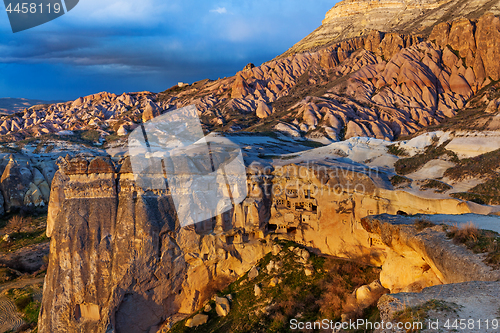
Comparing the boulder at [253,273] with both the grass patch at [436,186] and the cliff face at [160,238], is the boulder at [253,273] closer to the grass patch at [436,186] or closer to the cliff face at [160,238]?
the cliff face at [160,238]

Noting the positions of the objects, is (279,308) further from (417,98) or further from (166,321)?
(417,98)

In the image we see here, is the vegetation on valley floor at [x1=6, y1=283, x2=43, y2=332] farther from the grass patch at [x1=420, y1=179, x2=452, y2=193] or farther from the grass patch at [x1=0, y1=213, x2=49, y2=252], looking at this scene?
the grass patch at [x1=420, y1=179, x2=452, y2=193]

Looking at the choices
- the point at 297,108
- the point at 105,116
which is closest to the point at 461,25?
the point at 297,108

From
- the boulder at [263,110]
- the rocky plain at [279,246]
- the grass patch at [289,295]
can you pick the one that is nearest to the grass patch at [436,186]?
the rocky plain at [279,246]

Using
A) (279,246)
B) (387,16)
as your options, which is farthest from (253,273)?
(387,16)

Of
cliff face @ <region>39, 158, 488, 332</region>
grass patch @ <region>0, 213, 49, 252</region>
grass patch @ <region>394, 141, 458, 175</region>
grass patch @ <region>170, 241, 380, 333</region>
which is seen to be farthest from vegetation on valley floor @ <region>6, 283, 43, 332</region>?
grass patch @ <region>394, 141, 458, 175</region>
